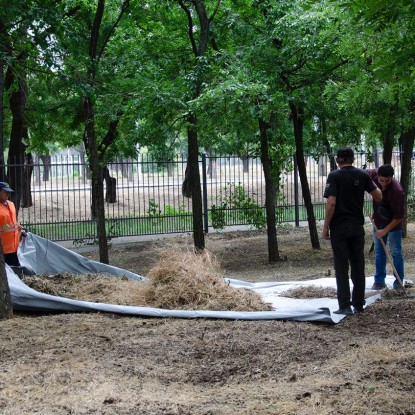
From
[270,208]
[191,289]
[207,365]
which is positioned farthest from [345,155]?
[270,208]

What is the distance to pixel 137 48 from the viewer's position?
1527 cm

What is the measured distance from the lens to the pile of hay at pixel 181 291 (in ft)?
27.0

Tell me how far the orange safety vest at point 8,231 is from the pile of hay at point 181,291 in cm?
129

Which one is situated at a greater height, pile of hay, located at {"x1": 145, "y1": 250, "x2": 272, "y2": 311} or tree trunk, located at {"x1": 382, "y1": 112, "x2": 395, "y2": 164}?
tree trunk, located at {"x1": 382, "y1": 112, "x2": 395, "y2": 164}

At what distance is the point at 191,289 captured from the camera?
8.32 m

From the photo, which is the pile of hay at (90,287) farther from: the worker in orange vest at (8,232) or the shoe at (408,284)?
the shoe at (408,284)

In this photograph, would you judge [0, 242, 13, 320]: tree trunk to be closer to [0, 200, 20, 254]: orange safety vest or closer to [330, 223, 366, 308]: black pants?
[0, 200, 20, 254]: orange safety vest

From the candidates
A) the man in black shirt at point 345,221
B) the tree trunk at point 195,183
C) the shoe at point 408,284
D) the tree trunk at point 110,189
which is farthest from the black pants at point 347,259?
the tree trunk at point 110,189

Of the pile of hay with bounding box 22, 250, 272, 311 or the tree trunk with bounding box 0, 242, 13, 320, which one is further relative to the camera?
the pile of hay with bounding box 22, 250, 272, 311

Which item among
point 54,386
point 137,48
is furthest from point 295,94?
point 54,386

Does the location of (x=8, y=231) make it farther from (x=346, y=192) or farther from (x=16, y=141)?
(x=16, y=141)

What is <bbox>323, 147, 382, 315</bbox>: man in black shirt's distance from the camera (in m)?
7.74

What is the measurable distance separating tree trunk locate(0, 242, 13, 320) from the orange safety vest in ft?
8.30

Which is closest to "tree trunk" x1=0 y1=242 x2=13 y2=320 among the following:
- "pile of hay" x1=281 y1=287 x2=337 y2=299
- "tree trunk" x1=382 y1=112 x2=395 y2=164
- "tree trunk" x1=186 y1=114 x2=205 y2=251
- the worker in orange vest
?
the worker in orange vest
